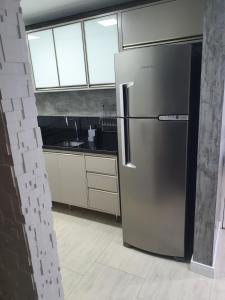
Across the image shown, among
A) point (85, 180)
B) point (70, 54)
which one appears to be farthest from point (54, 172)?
point (70, 54)

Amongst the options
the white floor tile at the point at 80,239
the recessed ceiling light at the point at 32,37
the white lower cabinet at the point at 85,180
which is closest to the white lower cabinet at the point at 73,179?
the white lower cabinet at the point at 85,180

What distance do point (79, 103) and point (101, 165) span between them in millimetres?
1052

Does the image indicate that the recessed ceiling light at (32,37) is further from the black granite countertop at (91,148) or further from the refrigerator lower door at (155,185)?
the refrigerator lower door at (155,185)

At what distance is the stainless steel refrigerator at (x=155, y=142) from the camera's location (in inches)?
68.4

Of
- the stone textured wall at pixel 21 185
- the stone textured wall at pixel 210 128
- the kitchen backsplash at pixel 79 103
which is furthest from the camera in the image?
the kitchen backsplash at pixel 79 103

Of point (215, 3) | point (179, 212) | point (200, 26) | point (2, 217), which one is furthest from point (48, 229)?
point (200, 26)

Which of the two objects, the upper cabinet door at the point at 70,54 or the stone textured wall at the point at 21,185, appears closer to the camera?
the stone textured wall at the point at 21,185

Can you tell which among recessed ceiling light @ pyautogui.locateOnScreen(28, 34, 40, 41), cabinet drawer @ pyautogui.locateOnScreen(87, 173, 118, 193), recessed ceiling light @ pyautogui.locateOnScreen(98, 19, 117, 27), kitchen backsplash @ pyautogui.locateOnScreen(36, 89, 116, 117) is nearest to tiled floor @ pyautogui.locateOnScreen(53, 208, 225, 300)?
cabinet drawer @ pyautogui.locateOnScreen(87, 173, 118, 193)

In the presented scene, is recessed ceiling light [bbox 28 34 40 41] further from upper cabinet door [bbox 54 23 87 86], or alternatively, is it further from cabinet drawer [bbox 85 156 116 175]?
cabinet drawer [bbox 85 156 116 175]

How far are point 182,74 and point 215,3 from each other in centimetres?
45

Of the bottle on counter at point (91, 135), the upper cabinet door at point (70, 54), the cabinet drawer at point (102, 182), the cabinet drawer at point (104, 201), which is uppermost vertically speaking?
the upper cabinet door at point (70, 54)

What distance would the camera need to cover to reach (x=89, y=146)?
2.70 meters

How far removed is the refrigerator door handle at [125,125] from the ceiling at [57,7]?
43.9 inches

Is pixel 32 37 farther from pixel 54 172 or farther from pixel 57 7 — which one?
pixel 54 172
